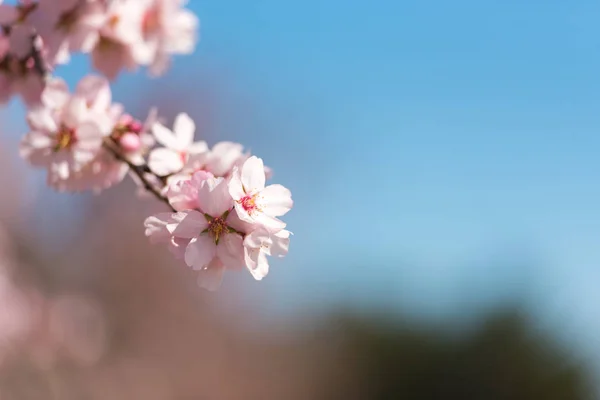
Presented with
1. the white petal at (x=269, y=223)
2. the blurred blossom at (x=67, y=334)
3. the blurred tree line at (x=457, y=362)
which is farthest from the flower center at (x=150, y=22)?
the blurred tree line at (x=457, y=362)

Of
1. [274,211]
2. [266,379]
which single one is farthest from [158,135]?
[266,379]

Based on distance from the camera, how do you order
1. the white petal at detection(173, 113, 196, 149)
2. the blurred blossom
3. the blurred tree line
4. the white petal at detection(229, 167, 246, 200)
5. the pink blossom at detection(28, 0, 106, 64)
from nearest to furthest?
the white petal at detection(229, 167, 246, 200) → the pink blossom at detection(28, 0, 106, 64) → the white petal at detection(173, 113, 196, 149) → the blurred blossom → the blurred tree line

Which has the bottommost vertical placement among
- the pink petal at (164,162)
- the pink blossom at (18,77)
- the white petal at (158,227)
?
the white petal at (158,227)

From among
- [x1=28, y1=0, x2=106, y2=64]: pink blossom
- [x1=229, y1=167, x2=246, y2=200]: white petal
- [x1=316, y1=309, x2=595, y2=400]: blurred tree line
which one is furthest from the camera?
[x1=316, y1=309, x2=595, y2=400]: blurred tree line

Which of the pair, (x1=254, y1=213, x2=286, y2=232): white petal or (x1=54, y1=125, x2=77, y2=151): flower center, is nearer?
(x1=254, y1=213, x2=286, y2=232): white petal

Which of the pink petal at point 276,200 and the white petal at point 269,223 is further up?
the pink petal at point 276,200

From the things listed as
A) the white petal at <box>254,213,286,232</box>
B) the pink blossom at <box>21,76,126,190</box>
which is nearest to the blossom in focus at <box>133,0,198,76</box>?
the pink blossom at <box>21,76,126,190</box>

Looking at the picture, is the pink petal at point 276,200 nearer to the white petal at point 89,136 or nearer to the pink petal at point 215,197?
the pink petal at point 215,197

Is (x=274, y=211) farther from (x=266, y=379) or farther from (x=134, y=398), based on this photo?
(x=266, y=379)

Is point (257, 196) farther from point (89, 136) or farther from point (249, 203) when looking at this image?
point (89, 136)

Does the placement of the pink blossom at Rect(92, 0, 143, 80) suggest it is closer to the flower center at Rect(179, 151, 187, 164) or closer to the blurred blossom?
the flower center at Rect(179, 151, 187, 164)
